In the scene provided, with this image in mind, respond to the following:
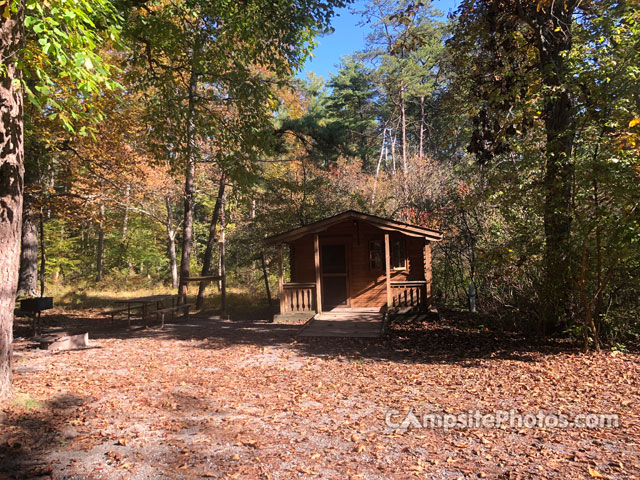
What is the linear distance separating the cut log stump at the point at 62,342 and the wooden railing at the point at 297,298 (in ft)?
20.0

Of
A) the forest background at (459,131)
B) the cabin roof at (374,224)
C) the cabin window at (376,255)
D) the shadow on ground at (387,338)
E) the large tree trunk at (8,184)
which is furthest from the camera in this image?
the cabin window at (376,255)

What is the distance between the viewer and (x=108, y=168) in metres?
15.0

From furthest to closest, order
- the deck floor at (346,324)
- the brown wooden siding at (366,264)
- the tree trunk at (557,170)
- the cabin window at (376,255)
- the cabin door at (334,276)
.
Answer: the cabin door at (334,276) → the cabin window at (376,255) → the brown wooden siding at (366,264) → the deck floor at (346,324) → the tree trunk at (557,170)

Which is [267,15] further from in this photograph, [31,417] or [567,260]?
[31,417]

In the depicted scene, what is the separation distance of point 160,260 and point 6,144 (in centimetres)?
2632

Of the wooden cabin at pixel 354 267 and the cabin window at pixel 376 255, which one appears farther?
the cabin window at pixel 376 255

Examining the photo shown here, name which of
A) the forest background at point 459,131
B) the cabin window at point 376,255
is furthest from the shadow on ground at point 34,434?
the cabin window at point 376,255

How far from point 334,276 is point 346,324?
3.40 metres

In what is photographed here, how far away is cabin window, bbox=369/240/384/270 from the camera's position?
564 inches

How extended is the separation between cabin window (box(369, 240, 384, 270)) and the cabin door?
914 mm

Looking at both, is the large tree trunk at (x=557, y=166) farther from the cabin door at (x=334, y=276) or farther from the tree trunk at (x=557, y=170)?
the cabin door at (x=334, y=276)

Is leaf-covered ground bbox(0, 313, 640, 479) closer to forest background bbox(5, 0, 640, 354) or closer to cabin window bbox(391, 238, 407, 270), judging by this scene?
forest background bbox(5, 0, 640, 354)

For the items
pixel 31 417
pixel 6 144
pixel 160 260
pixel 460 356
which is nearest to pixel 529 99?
pixel 460 356

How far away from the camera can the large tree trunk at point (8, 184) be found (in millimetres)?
4816
